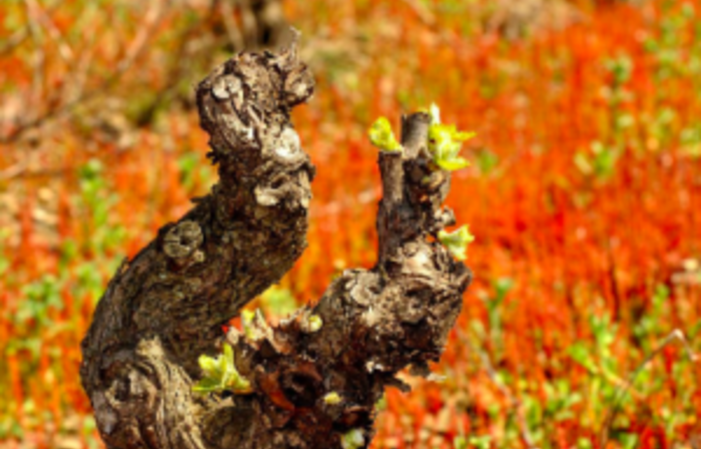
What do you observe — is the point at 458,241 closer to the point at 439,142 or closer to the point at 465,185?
the point at 439,142

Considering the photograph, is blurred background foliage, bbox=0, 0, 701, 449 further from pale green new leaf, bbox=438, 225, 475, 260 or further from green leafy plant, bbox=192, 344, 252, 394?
green leafy plant, bbox=192, 344, 252, 394

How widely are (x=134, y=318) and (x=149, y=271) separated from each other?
0.14 meters

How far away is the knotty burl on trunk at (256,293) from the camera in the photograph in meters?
1.97

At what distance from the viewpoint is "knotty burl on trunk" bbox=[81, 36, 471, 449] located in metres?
1.97

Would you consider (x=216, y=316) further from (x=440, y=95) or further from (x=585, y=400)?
(x=440, y=95)

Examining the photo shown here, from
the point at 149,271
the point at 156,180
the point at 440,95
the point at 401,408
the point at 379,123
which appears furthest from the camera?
the point at 440,95

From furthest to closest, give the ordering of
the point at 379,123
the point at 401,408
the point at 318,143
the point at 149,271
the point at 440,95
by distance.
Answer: the point at 440,95 < the point at 318,143 < the point at 401,408 < the point at 149,271 < the point at 379,123

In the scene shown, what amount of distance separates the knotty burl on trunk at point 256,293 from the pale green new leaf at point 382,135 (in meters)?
0.05

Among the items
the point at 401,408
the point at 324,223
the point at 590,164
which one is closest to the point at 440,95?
the point at 590,164

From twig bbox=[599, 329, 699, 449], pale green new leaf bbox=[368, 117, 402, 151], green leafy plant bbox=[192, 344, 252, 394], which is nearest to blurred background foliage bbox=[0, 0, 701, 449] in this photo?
twig bbox=[599, 329, 699, 449]

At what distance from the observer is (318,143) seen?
6.86 m

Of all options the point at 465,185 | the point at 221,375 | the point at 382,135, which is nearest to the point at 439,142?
the point at 382,135

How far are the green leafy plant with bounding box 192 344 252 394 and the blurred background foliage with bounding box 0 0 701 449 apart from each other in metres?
1.24

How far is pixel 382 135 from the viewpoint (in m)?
1.92
